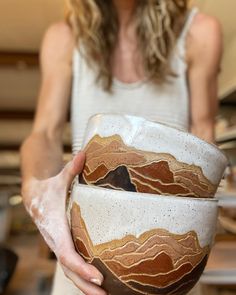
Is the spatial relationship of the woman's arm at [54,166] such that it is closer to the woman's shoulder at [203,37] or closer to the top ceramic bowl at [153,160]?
the top ceramic bowl at [153,160]

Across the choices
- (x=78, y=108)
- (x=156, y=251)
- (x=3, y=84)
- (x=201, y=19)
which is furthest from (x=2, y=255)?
(x=3, y=84)

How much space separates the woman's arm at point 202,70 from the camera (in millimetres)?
556

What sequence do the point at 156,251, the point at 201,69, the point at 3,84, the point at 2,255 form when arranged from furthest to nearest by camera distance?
the point at 3,84, the point at 2,255, the point at 201,69, the point at 156,251

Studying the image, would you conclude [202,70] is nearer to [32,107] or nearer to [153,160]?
[153,160]

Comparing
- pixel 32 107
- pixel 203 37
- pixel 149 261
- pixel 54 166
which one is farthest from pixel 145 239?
pixel 32 107

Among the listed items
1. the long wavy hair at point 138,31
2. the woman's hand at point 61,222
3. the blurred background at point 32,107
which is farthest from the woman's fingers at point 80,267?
the long wavy hair at point 138,31

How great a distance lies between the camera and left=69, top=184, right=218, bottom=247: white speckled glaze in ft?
0.94

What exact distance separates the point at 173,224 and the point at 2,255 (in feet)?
3.68

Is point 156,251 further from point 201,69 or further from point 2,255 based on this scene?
point 2,255

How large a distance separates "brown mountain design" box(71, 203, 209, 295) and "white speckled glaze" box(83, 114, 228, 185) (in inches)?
2.1

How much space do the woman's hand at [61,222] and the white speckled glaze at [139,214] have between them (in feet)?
0.08

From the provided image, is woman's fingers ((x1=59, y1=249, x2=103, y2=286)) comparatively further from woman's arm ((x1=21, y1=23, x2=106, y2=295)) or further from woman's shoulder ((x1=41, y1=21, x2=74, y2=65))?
woman's shoulder ((x1=41, y1=21, x2=74, y2=65))

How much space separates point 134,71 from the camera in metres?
0.57

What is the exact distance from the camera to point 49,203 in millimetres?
361
